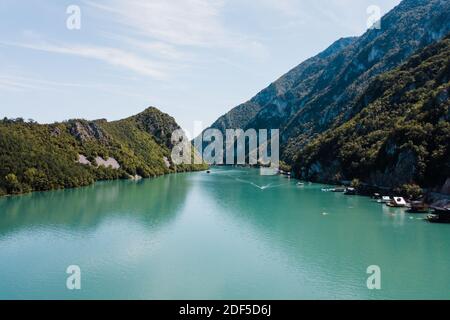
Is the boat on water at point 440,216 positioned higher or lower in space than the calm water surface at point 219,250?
higher

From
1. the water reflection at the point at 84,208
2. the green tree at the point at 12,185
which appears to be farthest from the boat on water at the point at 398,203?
the green tree at the point at 12,185

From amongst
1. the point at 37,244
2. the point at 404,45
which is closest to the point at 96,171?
the point at 37,244

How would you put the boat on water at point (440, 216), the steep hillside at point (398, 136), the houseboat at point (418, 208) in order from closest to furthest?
the boat on water at point (440, 216) → the houseboat at point (418, 208) → the steep hillside at point (398, 136)

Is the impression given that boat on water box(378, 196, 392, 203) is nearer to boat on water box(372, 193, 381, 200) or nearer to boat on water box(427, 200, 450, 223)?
boat on water box(372, 193, 381, 200)

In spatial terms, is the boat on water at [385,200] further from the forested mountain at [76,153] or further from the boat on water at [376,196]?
the forested mountain at [76,153]

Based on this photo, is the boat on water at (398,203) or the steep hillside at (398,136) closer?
the boat on water at (398,203)

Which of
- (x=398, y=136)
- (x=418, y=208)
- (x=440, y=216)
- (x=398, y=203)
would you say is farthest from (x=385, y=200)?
(x=440, y=216)
